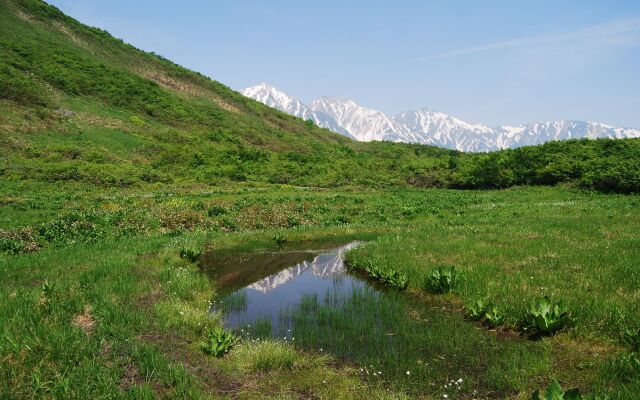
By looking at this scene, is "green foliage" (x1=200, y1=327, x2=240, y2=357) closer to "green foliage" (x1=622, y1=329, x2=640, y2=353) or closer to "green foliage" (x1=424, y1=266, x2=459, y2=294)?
"green foliage" (x1=424, y1=266, x2=459, y2=294)

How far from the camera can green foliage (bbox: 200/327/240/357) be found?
8.07m

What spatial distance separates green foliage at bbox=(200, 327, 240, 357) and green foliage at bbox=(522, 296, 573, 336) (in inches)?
238

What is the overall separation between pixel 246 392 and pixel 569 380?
5116mm

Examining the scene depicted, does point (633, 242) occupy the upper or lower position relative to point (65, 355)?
upper

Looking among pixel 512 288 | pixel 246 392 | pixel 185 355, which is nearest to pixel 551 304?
pixel 512 288

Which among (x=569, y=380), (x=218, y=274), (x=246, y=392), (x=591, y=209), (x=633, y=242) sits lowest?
(x=218, y=274)

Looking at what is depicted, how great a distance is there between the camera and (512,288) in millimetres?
10547

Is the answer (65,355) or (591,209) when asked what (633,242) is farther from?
(65,355)

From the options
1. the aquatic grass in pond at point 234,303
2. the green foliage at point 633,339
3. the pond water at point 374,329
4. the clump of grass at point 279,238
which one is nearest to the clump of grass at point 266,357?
the pond water at point 374,329

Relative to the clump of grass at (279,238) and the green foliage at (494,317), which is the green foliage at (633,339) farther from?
the clump of grass at (279,238)

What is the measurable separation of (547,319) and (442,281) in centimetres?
342

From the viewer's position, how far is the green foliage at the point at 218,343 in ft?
26.5

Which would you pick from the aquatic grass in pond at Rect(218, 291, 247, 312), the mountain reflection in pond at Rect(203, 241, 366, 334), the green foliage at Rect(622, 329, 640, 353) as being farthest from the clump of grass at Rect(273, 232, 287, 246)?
the green foliage at Rect(622, 329, 640, 353)

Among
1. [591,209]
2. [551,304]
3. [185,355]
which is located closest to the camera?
[185,355]
